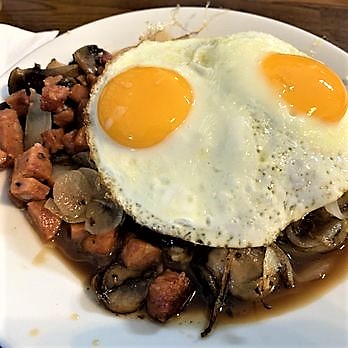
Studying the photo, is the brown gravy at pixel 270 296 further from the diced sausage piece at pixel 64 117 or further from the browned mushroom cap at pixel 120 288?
the diced sausage piece at pixel 64 117

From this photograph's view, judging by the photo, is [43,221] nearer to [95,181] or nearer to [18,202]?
[18,202]

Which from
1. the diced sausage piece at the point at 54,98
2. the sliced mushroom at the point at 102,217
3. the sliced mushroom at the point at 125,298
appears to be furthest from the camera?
the diced sausage piece at the point at 54,98

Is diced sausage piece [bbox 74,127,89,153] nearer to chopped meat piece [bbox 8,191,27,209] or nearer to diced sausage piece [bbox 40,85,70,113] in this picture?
diced sausage piece [bbox 40,85,70,113]

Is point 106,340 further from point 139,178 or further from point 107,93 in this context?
point 107,93

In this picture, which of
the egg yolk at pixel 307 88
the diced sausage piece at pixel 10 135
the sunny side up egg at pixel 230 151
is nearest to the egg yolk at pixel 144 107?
the sunny side up egg at pixel 230 151

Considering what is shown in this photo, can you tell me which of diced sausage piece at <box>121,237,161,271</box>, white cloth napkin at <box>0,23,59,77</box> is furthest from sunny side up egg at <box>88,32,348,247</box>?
white cloth napkin at <box>0,23,59,77</box>

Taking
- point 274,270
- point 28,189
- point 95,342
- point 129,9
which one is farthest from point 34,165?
point 129,9
